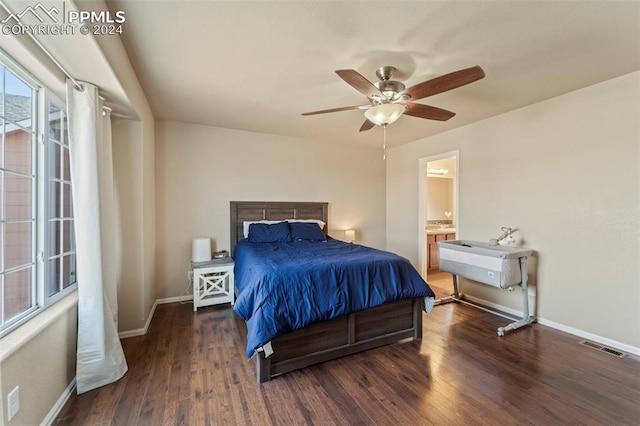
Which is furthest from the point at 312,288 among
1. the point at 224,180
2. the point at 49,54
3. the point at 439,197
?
the point at 439,197

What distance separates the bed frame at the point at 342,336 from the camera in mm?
2107

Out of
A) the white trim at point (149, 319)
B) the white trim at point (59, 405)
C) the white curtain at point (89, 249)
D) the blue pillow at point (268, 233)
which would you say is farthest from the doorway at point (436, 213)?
the white trim at point (59, 405)

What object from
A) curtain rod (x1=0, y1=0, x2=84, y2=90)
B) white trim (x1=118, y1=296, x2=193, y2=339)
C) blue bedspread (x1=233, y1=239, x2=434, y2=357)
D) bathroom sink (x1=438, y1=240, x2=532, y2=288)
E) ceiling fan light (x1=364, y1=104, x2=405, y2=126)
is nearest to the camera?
curtain rod (x1=0, y1=0, x2=84, y2=90)

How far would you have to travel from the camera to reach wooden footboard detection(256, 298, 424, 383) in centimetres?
211

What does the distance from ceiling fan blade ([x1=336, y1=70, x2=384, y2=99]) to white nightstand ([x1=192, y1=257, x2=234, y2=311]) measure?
2706 millimetres

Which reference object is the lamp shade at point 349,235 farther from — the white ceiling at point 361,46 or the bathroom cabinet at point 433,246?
the white ceiling at point 361,46

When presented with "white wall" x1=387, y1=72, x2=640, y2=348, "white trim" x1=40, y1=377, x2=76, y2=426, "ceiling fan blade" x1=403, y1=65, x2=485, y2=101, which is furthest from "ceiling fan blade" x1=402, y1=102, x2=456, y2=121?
"white trim" x1=40, y1=377, x2=76, y2=426

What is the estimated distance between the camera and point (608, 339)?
2.59 meters

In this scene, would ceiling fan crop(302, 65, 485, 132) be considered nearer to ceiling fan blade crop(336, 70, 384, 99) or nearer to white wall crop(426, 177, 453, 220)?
ceiling fan blade crop(336, 70, 384, 99)

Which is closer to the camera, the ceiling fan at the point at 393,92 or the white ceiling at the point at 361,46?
the white ceiling at the point at 361,46

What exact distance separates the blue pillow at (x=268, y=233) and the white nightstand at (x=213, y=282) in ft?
1.56

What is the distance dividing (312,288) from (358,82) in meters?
1.65

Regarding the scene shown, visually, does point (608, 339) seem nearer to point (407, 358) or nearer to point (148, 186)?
point (407, 358)

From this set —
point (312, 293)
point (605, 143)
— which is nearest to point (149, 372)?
point (312, 293)
